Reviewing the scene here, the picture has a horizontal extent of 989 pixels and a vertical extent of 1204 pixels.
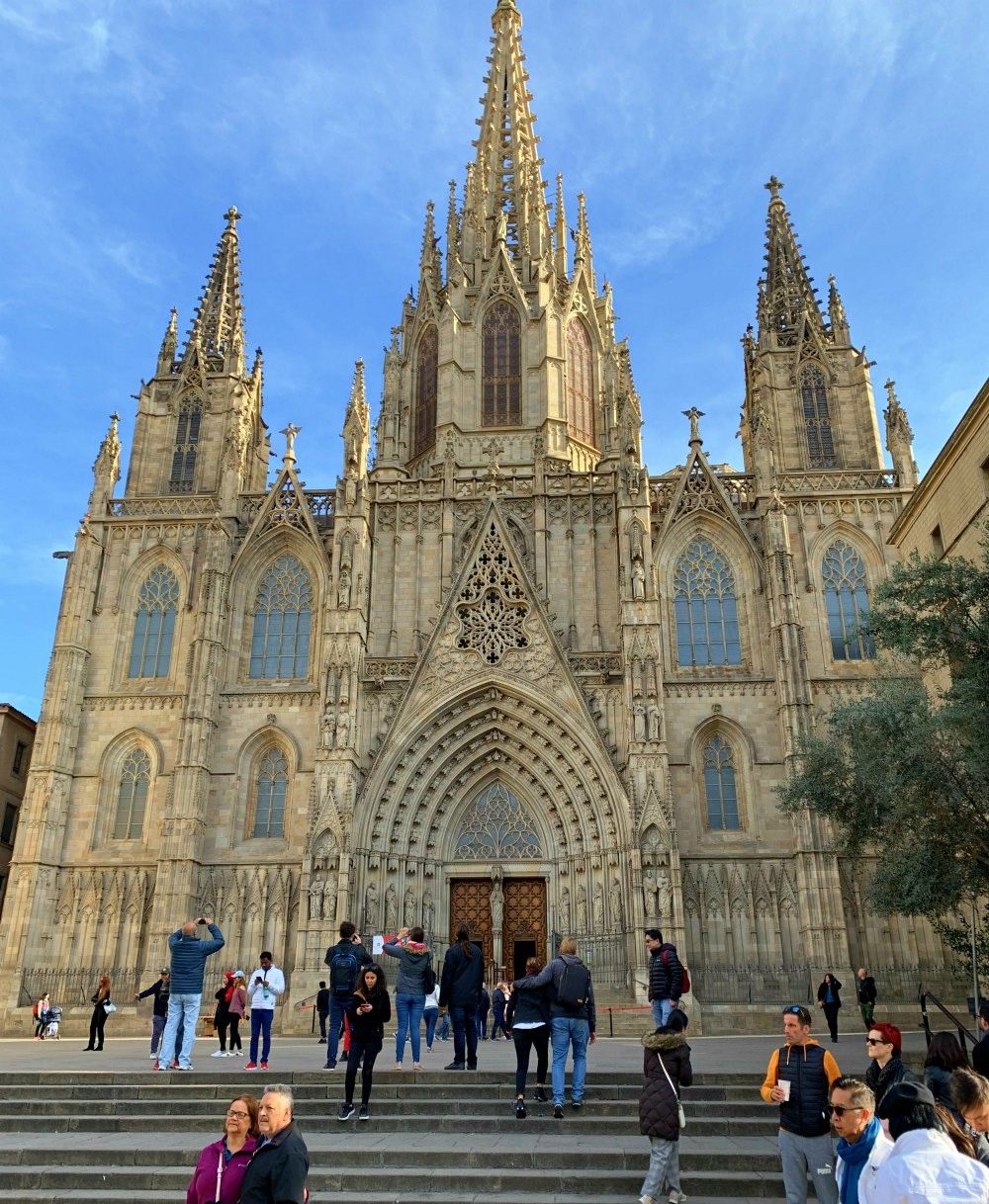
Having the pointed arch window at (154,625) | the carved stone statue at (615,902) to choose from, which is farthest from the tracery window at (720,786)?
the pointed arch window at (154,625)

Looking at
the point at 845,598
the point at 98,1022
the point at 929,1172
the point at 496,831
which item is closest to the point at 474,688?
the point at 496,831

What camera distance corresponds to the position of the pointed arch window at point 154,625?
104ft

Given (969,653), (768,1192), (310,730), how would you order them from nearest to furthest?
(768,1192)
(969,653)
(310,730)

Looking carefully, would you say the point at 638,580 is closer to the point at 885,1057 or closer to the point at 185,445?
the point at 185,445

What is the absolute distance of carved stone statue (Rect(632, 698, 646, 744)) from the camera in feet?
88.5

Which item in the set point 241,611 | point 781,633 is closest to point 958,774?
point 781,633

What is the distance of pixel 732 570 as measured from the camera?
104 feet

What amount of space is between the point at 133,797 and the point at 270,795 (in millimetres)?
4246

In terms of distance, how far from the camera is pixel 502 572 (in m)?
30.7

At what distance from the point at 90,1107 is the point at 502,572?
20.6 meters

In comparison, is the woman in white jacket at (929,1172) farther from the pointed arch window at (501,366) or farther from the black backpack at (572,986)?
the pointed arch window at (501,366)

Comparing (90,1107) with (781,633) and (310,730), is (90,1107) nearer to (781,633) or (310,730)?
(310,730)

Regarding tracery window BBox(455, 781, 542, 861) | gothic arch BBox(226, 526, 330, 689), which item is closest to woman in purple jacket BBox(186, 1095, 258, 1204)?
tracery window BBox(455, 781, 542, 861)

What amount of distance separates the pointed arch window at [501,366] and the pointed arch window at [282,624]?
9.48 m
